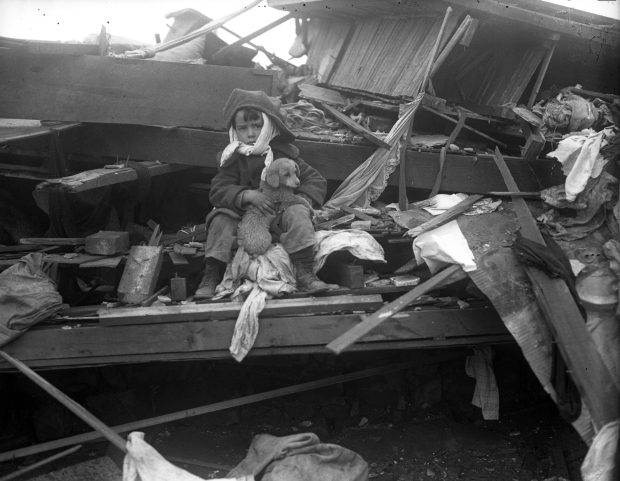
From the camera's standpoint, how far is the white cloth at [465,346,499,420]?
196 inches

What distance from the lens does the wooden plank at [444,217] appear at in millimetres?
4789

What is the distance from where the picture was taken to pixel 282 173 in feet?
15.6

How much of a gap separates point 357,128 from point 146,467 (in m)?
3.75

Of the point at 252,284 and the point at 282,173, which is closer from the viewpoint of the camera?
the point at 252,284

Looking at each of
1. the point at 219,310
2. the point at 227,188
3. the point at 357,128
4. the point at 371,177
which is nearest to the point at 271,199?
the point at 227,188

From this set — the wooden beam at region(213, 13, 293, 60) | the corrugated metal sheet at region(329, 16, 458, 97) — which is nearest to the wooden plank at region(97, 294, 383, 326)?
the corrugated metal sheet at region(329, 16, 458, 97)

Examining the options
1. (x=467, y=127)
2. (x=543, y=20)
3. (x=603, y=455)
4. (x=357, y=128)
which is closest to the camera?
(x=603, y=455)

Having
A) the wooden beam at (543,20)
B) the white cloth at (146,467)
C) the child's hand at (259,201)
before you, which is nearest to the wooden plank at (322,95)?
the wooden beam at (543,20)

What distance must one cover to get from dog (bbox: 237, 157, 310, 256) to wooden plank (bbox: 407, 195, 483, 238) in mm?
847

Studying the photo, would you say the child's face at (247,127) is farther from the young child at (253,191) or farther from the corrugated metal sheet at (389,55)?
the corrugated metal sheet at (389,55)

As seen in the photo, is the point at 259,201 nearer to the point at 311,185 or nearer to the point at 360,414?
the point at 311,185

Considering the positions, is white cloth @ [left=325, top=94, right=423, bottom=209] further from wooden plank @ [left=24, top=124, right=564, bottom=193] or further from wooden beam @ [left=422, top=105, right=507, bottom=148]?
wooden beam @ [left=422, top=105, right=507, bottom=148]

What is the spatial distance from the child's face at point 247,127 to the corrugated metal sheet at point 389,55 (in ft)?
9.06

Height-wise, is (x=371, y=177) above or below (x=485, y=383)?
above
